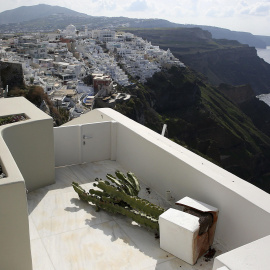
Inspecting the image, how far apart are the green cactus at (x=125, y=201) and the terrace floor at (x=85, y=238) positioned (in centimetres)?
13

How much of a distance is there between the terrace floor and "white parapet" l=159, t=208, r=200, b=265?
0.10 meters

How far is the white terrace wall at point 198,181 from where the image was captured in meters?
3.13

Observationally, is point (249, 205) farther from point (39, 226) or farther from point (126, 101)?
point (126, 101)

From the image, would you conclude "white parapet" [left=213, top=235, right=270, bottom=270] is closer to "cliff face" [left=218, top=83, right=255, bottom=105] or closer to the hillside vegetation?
"cliff face" [left=218, top=83, right=255, bottom=105]

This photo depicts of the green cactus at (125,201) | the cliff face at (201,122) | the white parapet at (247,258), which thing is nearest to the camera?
the white parapet at (247,258)

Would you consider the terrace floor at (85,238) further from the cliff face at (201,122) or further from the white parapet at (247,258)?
the cliff face at (201,122)

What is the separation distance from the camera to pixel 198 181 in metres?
3.72

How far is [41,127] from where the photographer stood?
4258 mm

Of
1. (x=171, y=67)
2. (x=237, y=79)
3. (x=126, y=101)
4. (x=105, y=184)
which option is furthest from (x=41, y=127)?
(x=237, y=79)

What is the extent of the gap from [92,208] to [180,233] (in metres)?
1.48

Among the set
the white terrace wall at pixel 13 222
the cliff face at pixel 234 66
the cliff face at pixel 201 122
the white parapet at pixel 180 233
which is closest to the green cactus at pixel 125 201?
the white parapet at pixel 180 233

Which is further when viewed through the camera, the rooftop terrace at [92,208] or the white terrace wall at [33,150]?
the white terrace wall at [33,150]

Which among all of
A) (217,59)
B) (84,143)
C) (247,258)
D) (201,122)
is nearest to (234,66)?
(217,59)

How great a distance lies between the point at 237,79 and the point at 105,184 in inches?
4831
